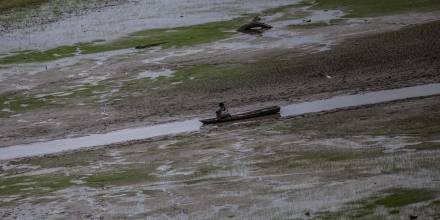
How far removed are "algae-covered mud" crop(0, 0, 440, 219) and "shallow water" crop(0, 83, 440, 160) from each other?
134 mm

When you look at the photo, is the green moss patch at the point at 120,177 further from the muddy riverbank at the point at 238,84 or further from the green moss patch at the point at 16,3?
the green moss patch at the point at 16,3

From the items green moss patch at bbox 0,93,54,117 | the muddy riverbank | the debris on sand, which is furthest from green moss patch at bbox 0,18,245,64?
green moss patch at bbox 0,93,54,117

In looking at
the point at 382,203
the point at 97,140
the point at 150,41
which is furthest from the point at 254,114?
the point at 150,41

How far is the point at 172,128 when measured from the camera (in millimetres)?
38750

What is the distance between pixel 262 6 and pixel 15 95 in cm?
3206

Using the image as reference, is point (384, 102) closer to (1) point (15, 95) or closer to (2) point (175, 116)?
(2) point (175, 116)

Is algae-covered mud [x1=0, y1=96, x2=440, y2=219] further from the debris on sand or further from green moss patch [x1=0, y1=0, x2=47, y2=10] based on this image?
green moss patch [x1=0, y1=0, x2=47, y2=10]

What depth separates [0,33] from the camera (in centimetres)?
7425

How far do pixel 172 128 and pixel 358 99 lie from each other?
8.79 meters

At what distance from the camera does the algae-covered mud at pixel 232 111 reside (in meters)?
25.7

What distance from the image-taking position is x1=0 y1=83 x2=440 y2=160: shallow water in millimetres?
37781

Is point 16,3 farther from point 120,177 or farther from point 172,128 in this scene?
point 120,177

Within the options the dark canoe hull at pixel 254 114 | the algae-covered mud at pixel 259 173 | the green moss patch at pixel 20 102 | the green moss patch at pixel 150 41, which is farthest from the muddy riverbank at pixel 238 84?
the green moss patch at pixel 150 41

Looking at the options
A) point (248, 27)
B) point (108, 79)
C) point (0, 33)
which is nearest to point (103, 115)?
point (108, 79)
